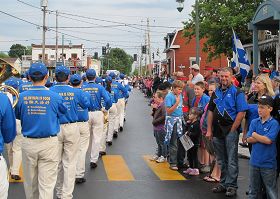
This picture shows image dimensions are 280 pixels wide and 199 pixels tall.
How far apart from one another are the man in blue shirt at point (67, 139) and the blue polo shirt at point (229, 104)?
90.1 inches

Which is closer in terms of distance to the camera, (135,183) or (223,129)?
(223,129)

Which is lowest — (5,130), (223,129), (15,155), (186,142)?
(15,155)

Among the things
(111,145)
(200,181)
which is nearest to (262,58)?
(111,145)

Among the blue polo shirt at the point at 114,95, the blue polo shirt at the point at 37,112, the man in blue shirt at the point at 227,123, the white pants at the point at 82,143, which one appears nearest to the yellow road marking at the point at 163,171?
the man in blue shirt at the point at 227,123

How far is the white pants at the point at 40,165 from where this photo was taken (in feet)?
20.1

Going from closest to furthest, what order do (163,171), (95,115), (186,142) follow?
(186,142) < (163,171) < (95,115)

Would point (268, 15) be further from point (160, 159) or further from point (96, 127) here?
point (96, 127)

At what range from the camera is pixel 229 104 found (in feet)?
24.4

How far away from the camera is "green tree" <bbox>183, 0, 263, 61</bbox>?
2723 centimetres

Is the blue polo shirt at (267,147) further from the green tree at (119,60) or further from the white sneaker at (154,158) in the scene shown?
the green tree at (119,60)

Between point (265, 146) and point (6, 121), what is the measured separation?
131 inches

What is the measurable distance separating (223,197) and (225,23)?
21049mm

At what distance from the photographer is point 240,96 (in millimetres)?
7379

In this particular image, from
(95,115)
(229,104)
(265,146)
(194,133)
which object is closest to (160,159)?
(194,133)
